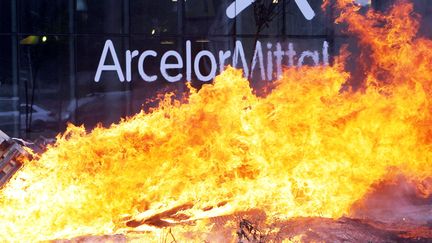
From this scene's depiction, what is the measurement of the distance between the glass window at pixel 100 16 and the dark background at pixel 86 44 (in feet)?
0.08

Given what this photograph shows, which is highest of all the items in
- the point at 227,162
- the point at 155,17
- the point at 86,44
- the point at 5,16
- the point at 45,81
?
the point at 155,17

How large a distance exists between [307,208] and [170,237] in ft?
5.27

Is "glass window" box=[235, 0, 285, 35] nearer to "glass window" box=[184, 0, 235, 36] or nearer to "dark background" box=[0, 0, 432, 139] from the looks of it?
"dark background" box=[0, 0, 432, 139]

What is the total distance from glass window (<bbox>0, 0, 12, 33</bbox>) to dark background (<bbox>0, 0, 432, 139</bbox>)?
0.02m

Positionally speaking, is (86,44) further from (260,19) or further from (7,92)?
(260,19)

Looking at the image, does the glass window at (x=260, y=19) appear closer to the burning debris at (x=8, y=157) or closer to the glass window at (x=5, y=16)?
the glass window at (x=5, y=16)

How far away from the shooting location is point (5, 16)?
42.0ft

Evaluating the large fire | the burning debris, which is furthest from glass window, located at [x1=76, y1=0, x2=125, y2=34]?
the burning debris

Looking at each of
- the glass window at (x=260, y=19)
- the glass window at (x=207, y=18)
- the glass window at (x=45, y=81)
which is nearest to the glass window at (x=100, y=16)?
the glass window at (x=45, y=81)

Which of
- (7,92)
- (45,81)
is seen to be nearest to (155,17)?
(45,81)

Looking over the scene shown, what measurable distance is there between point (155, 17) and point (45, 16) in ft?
8.59

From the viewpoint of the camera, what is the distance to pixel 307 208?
6.07 m

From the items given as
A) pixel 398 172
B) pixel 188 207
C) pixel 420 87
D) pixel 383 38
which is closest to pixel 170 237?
pixel 188 207

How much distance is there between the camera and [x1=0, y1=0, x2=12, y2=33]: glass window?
12758 millimetres
